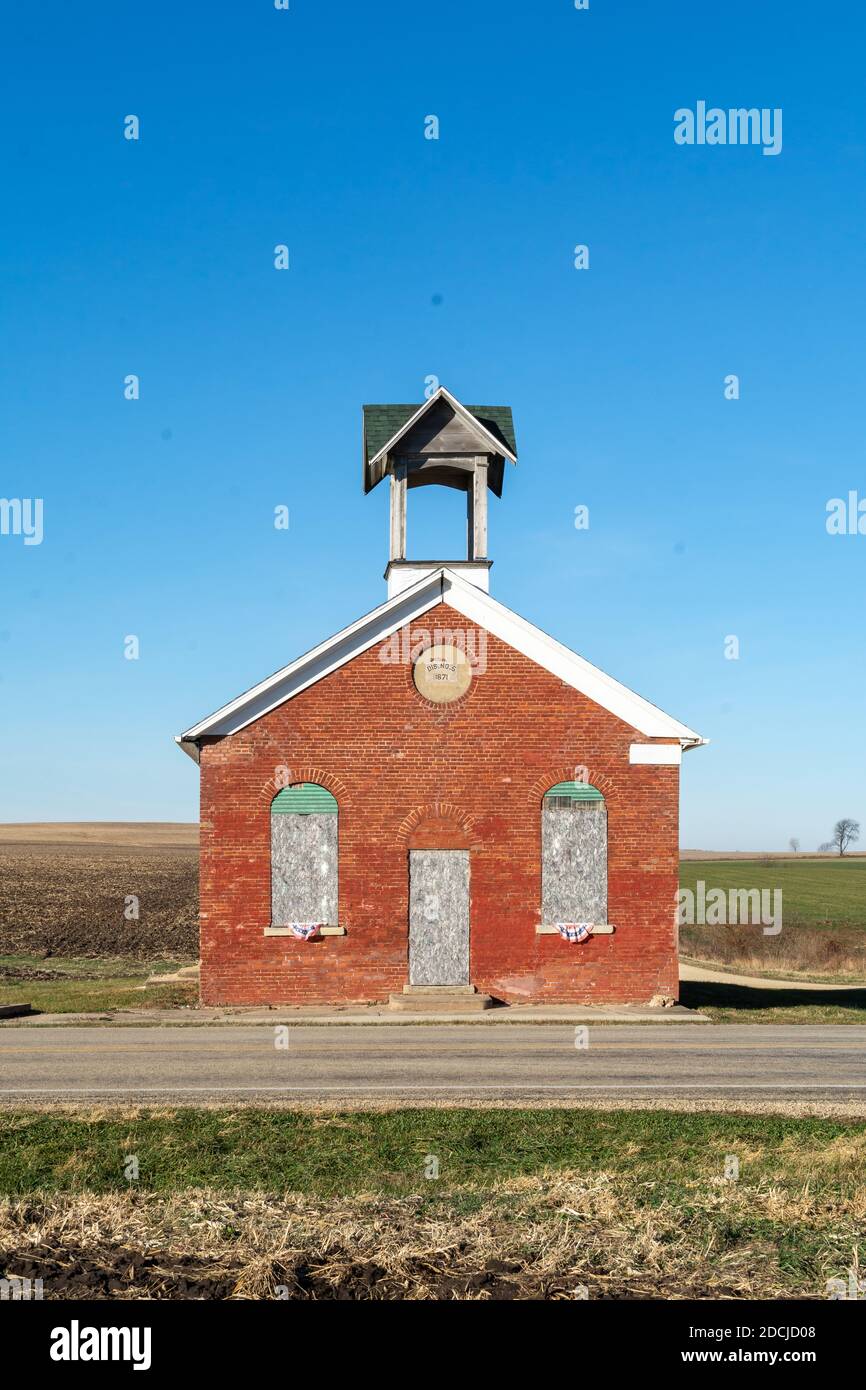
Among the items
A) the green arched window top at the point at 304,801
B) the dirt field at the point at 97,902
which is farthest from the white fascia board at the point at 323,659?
the dirt field at the point at 97,902

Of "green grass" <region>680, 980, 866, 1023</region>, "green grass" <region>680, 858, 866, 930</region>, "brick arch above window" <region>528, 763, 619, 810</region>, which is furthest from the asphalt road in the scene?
"green grass" <region>680, 858, 866, 930</region>

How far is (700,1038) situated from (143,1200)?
11.3 metres

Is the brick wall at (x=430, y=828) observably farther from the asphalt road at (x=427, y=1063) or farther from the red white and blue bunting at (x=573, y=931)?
the asphalt road at (x=427, y=1063)

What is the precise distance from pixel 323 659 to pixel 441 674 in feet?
7.37

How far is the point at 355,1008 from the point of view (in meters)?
21.5

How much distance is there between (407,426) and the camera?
23.5 metres

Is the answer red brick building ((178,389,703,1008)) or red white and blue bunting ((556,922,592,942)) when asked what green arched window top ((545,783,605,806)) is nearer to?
red brick building ((178,389,703,1008))

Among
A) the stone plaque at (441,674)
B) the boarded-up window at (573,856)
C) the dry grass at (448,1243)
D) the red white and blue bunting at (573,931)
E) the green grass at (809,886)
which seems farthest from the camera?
the green grass at (809,886)

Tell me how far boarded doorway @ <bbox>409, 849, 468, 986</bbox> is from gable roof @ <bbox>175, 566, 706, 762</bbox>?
404 cm

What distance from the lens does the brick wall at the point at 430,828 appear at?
71.9 ft

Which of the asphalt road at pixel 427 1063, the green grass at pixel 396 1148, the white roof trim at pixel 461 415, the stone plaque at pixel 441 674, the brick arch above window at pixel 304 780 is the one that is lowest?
the asphalt road at pixel 427 1063

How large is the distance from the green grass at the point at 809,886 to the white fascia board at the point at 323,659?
34145 millimetres

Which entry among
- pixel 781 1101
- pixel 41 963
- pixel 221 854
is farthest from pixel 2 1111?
pixel 41 963

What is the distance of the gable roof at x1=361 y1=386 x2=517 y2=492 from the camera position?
23578 millimetres
